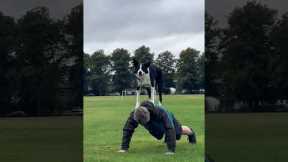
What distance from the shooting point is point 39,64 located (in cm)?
1170

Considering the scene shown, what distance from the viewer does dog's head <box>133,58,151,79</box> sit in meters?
7.73

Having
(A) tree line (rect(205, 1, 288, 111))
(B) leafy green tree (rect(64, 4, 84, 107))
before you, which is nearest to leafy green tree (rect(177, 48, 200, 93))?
(A) tree line (rect(205, 1, 288, 111))

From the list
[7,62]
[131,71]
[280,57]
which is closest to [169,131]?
[131,71]

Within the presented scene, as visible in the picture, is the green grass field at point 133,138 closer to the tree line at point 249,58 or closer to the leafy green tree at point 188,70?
the leafy green tree at point 188,70

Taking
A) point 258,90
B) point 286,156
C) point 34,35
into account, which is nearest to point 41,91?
point 34,35

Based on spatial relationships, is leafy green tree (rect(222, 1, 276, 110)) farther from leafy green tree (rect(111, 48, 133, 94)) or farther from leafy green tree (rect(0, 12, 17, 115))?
leafy green tree (rect(0, 12, 17, 115))

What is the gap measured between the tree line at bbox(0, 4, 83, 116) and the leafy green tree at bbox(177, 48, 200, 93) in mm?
2450

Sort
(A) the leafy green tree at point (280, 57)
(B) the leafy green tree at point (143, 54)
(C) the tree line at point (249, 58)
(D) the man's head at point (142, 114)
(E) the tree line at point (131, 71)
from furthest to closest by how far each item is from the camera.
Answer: (A) the leafy green tree at point (280, 57) → (C) the tree line at point (249, 58) → (E) the tree line at point (131, 71) → (B) the leafy green tree at point (143, 54) → (D) the man's head at point (142, 114)

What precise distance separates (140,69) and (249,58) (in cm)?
449

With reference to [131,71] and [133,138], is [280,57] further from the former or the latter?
[133,138]

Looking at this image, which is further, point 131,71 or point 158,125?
point 131,71

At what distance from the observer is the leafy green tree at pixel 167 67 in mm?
10188

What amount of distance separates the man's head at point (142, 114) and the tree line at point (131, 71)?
5.17 feet

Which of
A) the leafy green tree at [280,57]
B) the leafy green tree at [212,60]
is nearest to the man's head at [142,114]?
the leafy green tree at [212,60]
